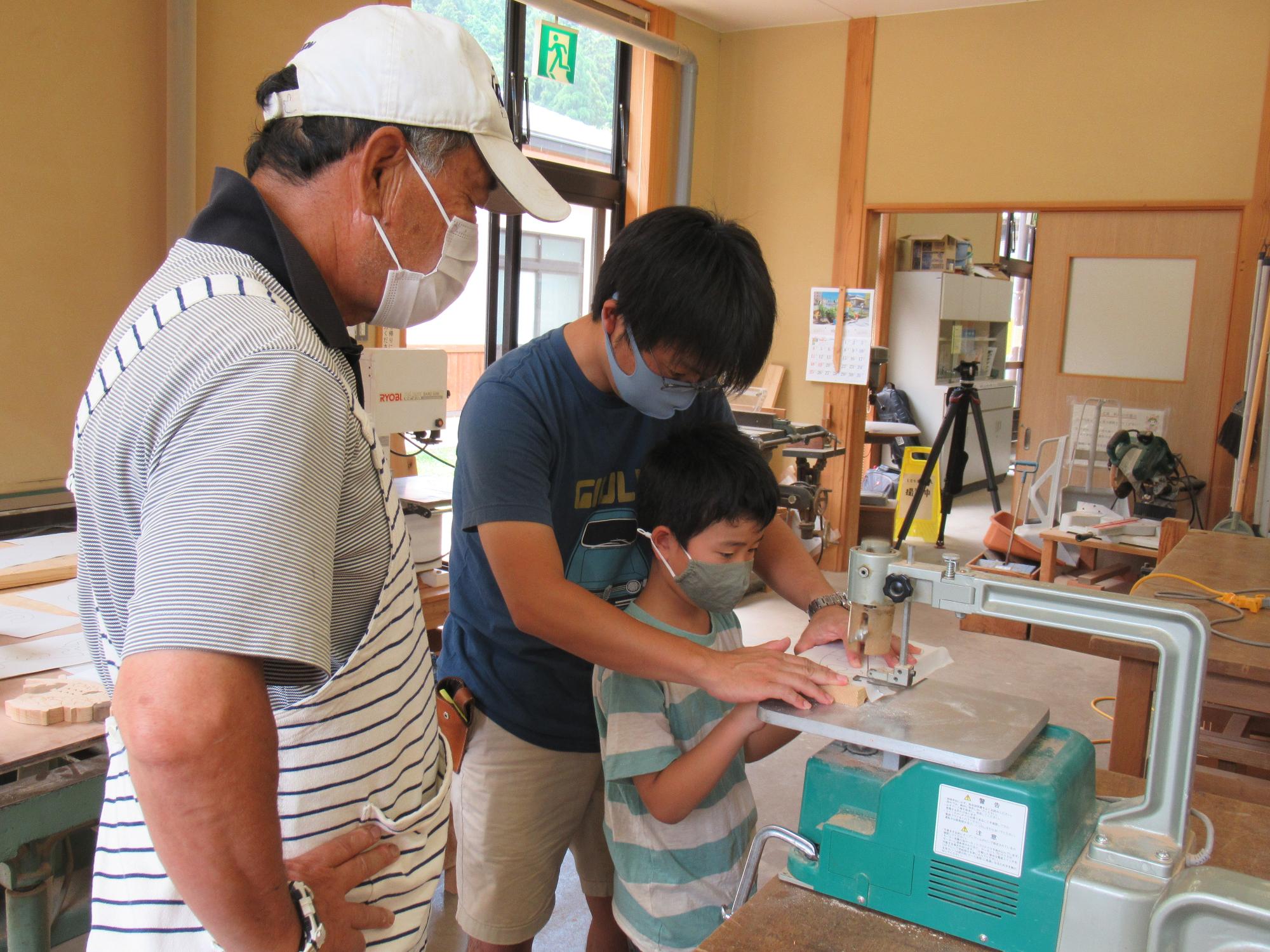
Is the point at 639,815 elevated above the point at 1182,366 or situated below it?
below

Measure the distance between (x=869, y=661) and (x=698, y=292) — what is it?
52cm

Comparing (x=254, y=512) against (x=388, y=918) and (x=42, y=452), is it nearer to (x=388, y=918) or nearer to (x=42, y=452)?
(x=388, y=918)

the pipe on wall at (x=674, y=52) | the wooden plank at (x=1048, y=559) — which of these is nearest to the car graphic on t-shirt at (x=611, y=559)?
the wooden plank at (x=1048, y=559)

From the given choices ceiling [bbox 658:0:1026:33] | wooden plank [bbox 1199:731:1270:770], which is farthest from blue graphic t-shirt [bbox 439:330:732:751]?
ceiling [bbox 658:0:1026:33]

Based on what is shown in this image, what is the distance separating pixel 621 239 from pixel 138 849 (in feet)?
3.13

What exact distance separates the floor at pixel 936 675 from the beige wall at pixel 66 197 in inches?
60.6

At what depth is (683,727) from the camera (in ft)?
4.53

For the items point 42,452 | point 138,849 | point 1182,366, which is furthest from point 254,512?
point 1182,366

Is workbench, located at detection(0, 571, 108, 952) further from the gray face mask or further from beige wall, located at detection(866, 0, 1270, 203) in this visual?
beige wall, located at detection(866, 0, 1270, 203)

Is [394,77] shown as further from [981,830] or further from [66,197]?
[66,197]

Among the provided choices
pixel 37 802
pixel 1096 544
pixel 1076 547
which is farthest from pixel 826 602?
pixel 1076 547

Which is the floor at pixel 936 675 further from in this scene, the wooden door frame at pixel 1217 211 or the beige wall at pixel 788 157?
the beige wall at pixel 788 157

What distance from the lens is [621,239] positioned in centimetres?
139

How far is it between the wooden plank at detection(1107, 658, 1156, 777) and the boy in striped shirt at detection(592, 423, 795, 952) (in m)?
1.10
